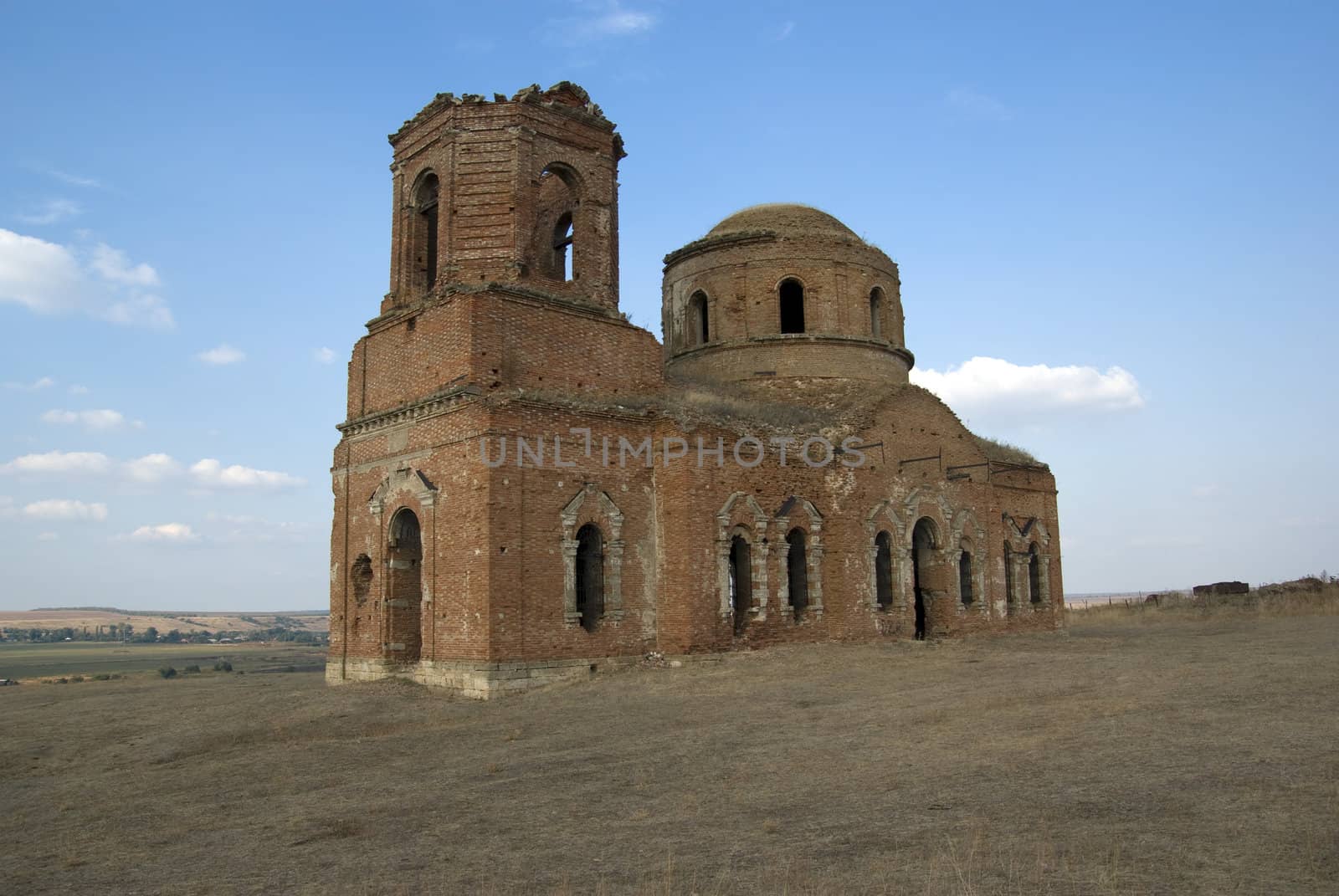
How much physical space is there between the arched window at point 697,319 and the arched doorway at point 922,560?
7.13 m

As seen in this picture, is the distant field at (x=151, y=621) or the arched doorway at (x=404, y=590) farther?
the distant field at (x=151, y=621)

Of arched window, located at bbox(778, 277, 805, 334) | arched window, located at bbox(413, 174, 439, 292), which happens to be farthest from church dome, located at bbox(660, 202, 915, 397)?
arched window, located at bbox(413, 174, 439, 292)

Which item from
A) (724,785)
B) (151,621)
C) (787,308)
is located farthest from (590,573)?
(151,621)

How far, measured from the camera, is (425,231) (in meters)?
18.8

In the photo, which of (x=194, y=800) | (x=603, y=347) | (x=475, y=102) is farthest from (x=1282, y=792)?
(x=475, y=102)

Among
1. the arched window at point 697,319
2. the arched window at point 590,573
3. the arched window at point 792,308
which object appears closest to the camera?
the arched window at point 590,573

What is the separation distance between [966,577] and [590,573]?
9.98 m

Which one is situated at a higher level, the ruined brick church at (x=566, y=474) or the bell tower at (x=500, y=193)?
the bell tower at (x=500, y=193)

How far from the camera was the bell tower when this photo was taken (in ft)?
55.7

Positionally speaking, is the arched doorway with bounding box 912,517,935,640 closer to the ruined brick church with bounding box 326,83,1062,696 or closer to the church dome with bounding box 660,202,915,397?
the ruined brick church with bounding box 326,83,1062,696

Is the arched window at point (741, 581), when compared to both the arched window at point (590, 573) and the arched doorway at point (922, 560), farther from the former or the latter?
the arched doorway at point (922, 560)

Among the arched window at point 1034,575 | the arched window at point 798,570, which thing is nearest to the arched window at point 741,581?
the arched window at point 798,570

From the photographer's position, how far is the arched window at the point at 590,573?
53.4 ft

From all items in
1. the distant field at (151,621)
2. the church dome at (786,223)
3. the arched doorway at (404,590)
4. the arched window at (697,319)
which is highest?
the church dome at (786,223)
